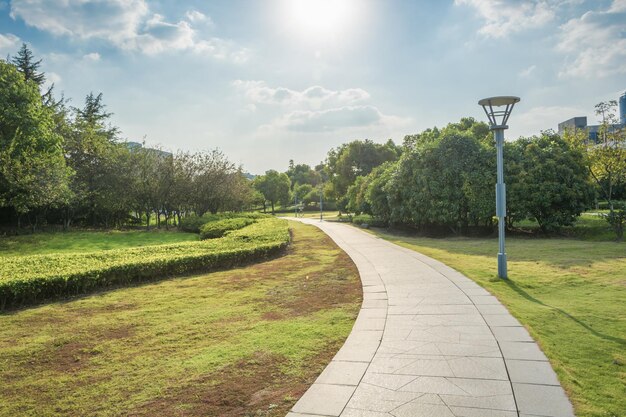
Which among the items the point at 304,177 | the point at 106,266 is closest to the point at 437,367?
the point at 106,266

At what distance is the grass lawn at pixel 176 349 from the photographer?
3.95m

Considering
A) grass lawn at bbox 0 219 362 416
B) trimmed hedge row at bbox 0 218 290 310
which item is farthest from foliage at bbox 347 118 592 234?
grass lawn at bbox 0 219 362 416

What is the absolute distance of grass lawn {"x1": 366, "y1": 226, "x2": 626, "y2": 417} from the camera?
3.82 meters

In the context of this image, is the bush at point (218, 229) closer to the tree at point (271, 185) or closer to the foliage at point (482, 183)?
the foliage at point (482, 183)

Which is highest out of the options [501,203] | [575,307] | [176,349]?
[501,203]

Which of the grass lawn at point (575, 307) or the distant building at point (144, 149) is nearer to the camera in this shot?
the grass lawn at point (575, 307)

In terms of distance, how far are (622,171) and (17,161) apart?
1177 inches

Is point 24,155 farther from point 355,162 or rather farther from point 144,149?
point 355,162

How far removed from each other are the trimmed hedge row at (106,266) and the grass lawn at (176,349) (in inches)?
20.8

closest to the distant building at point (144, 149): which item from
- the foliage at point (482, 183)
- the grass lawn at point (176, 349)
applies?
the foliage at point (482, 183)

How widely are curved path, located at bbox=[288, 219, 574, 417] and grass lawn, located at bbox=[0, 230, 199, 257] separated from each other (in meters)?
15.2

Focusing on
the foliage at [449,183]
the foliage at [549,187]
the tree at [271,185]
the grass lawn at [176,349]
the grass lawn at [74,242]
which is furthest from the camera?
the tree at [271,185]

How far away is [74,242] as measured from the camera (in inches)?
733

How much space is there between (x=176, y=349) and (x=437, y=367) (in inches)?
137
